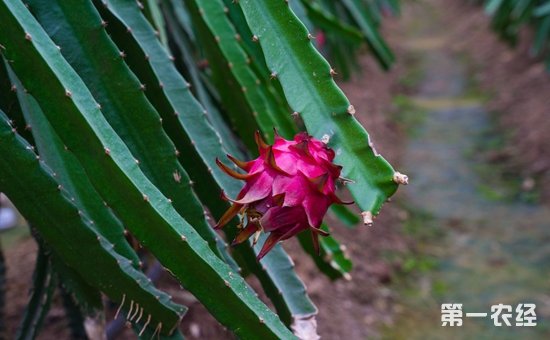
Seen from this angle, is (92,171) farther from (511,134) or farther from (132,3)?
(511,134)

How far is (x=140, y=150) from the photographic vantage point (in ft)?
3.08

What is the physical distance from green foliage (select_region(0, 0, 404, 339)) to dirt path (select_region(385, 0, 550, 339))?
5.08 feet

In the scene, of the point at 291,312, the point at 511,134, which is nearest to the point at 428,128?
the point at 511,134

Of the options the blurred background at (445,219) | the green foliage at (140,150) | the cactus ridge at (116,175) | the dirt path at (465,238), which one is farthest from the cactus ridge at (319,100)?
the dirt path at (465,238)

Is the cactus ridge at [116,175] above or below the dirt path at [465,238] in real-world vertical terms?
above

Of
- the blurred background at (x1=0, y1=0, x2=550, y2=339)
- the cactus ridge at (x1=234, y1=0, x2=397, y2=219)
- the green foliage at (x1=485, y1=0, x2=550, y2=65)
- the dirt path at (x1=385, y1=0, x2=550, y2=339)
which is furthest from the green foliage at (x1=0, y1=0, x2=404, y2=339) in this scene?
the green foliage at (x1=485, y1=0, x2=550, y2=65)

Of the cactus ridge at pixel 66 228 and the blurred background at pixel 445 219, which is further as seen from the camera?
the blurred background at pixel 445 219

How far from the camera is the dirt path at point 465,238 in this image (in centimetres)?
261

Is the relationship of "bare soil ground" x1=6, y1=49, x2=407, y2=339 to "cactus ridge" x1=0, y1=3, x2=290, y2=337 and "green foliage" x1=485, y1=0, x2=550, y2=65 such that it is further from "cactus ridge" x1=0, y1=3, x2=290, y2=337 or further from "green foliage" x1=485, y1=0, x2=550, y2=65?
"green foliage" x1=485, y1=0, x2=550, y2=65

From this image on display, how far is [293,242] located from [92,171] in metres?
1.82

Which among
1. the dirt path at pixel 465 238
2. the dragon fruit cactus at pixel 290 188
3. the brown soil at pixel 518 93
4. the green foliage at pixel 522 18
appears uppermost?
the dragon fruit cactus at pixel 290 188

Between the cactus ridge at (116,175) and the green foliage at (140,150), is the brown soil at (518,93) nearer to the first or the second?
the green foliage at (140,150)

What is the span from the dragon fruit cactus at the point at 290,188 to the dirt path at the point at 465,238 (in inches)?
75.0

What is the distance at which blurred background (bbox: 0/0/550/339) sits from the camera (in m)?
2.47
